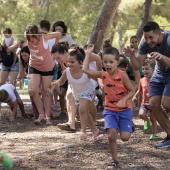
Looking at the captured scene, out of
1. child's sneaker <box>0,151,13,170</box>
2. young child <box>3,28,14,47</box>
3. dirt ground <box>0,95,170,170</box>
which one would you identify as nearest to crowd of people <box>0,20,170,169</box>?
dirt ground <box>0,95,170,170</box>

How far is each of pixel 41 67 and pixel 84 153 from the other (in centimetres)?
339

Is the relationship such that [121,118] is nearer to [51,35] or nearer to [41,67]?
[41,67]

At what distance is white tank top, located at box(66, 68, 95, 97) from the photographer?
8180 mm

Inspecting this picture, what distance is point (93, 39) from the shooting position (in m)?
14.0

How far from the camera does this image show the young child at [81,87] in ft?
26.3

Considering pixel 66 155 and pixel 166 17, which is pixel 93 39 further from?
pixel 166 17

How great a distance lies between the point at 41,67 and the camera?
398 inches

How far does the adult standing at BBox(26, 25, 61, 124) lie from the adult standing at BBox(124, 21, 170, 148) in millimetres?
2825

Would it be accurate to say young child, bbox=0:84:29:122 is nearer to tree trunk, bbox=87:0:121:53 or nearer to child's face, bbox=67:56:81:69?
child's face, bbox=67:56:81:69

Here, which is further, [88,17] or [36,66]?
[88,17]

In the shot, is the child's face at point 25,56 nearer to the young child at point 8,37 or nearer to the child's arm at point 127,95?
the young child at point 8,37

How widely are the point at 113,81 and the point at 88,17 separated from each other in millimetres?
31013

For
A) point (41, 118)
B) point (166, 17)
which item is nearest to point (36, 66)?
point (41, 118)

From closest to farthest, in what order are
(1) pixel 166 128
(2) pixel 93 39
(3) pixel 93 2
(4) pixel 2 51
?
Answer: 1. (1) pixel 166 128
2. (4) pixel 2 51
3. (2) pixel 93 39
4. (3) pixel 93 2
